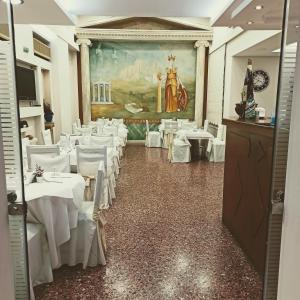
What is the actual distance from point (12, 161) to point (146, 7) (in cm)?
463

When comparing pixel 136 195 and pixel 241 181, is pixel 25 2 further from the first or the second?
pixel 241 181

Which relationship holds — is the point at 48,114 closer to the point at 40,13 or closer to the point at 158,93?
the point at 40,13

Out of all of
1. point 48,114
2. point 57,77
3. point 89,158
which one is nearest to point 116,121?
point 57,77

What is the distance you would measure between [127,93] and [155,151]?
299 centimetres

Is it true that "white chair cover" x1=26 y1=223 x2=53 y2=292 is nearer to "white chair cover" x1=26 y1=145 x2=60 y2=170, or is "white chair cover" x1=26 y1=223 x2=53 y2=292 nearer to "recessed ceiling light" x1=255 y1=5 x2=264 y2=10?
"white chair cover" x1=26 y1=145 x2=60 y2=170

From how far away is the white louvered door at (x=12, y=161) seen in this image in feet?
3.75

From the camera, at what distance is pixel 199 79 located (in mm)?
10797

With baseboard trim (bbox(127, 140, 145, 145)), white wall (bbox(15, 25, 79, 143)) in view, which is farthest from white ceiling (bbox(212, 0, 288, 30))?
baseboard trim (bbox(127, 140, 145, 145))

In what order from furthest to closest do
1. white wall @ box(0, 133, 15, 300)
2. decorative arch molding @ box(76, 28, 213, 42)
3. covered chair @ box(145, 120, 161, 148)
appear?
decorative arch molding @ box(76, 28, 213, 42), covered chair @ box(145, 120, 161, 148), white wall @ box(0, 133, 15, 300)

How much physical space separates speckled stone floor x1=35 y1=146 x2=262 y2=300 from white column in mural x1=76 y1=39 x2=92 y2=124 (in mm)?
6582

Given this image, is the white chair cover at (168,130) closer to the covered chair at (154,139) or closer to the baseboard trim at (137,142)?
the covered chair at (154,139)

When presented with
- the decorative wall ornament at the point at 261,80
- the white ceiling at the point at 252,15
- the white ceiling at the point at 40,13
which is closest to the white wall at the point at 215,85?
the decorative wall ornament at the point at 261,80

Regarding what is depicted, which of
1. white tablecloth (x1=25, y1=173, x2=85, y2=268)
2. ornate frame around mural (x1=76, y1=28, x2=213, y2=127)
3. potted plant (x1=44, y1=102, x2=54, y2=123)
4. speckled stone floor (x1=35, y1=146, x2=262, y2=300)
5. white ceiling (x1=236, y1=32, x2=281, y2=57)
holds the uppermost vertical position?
ornate frame around mural (x1=76, y1=28, x2=213, y2=127)

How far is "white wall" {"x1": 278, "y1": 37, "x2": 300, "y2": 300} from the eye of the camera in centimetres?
113
